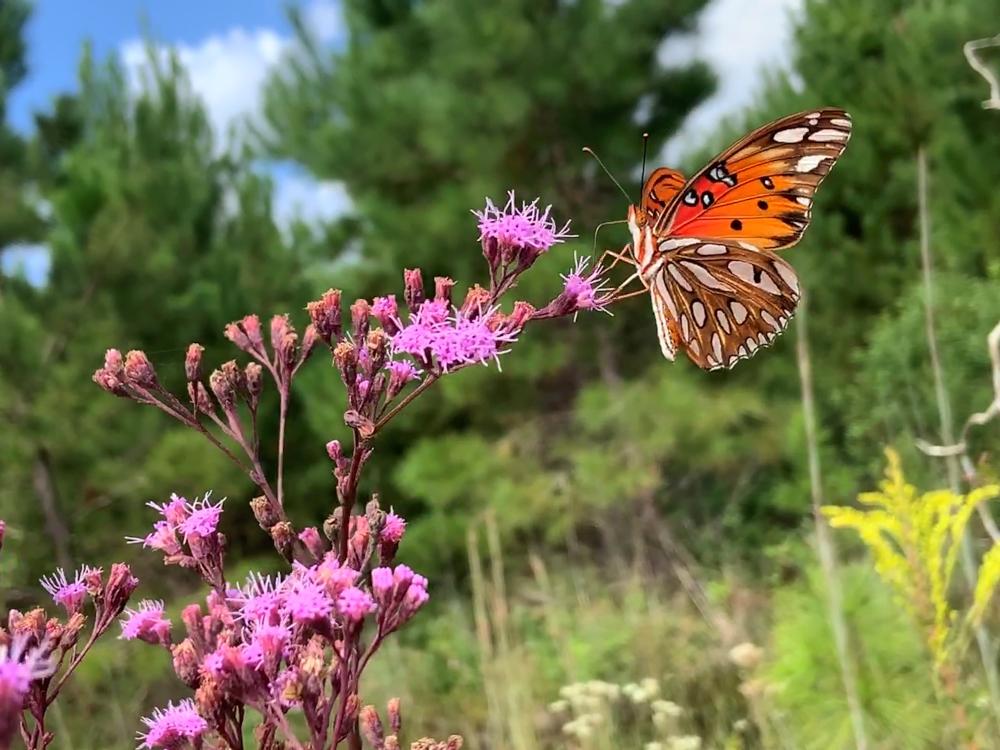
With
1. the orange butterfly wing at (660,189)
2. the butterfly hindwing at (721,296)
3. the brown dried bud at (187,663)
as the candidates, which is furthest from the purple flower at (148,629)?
the orange butterfly wing at (660,189)

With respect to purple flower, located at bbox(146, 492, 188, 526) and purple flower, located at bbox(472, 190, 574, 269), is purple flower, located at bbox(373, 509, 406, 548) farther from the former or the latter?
purple flower, located at bbox(472, 190, 574, 269)

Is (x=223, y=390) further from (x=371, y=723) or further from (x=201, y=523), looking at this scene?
(x=371, y=723)

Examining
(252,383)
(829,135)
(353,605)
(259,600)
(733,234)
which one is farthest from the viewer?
(733,234)

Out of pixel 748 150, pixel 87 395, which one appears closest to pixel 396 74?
pixel 87 395

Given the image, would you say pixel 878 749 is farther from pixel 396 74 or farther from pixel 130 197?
pixel 396 74

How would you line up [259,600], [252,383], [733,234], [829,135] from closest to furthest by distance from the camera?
[259,600] → [252,383] → [829,135] → [733,234]

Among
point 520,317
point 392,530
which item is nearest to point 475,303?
point 520,317

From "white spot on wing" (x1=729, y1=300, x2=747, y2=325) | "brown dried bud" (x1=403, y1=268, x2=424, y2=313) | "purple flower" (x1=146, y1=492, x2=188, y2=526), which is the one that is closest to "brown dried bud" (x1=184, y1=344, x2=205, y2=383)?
"purple flower" (x1=146, y1=492, x2=188, y2=526)
